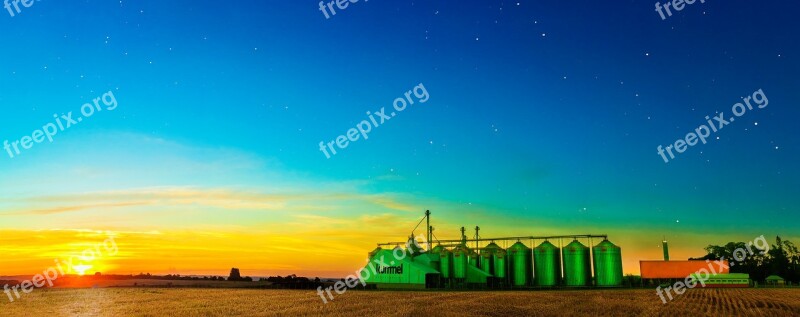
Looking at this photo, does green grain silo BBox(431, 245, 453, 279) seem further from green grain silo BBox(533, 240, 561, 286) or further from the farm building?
the farm building

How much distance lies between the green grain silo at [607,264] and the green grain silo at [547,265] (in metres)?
4.37

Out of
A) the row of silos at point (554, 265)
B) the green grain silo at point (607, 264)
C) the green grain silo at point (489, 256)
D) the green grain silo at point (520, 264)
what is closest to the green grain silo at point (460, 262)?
the row of silos at point (554, 265)

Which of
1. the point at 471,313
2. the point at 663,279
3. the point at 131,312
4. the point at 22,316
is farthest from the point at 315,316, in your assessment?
the point at 663,279

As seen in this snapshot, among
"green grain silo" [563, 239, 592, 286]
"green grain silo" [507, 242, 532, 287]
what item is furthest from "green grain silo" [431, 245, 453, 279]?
"green grain silo" [563, 239, 592, 286]

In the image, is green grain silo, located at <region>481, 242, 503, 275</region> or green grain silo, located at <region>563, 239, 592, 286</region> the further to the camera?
green grain silo, located at <region>481, 242, 503, 275</region>

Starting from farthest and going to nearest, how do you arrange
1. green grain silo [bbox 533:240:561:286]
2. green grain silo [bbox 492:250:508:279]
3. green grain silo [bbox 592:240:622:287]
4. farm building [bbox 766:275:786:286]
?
1. farm building [bbox 766:275:786:286]
2. green grain silo [bbox 492:250:508:279]
3. green grain silo [bbox 533:240:561:286]
4. green grain silo [bbox 592:240:622:287]

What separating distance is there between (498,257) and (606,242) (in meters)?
13.4

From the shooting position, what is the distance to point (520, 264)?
237ft

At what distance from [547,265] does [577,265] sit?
339cm

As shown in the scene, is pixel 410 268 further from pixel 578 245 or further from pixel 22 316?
pixel 22 316

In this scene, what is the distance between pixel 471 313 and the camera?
91.7ft

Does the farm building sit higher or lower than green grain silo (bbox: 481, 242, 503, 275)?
lower

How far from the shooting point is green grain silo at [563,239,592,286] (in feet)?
224

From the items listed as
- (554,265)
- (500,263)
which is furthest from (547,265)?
(500,263)
